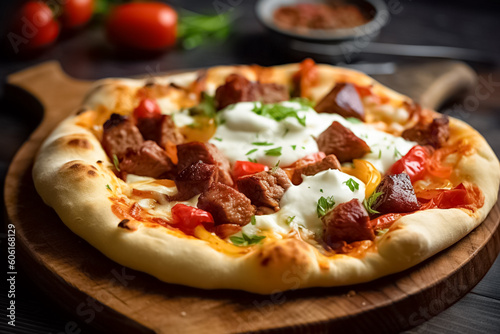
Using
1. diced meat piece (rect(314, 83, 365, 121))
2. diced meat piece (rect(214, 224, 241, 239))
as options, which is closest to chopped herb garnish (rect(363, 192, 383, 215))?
diced meat piece (rect(214, 224, 241, 239))

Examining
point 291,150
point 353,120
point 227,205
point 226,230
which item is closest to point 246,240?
point 226,230

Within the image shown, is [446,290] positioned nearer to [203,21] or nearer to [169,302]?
[169,302]

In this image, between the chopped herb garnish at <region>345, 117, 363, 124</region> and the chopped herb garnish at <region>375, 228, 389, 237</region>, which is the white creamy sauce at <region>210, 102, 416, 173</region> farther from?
the chopped herb garnish at <region>375, 228, 389, 237</region>

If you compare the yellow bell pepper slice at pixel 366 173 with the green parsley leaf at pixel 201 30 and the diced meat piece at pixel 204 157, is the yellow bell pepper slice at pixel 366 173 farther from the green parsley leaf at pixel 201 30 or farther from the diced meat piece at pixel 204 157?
the green parsley leaf at pixel 201 30

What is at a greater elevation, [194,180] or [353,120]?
[194,180]

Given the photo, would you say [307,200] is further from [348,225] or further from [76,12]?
[76,12]

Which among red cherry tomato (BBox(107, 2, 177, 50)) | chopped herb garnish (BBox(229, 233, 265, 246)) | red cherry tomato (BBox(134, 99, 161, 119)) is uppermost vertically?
red cherry tomato (BBox(134, 99, 161, 119))

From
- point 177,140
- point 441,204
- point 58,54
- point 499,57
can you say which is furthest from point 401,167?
point 58,54
